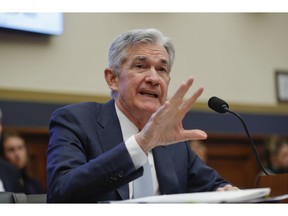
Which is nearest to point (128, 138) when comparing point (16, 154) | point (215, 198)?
point (215, 198)

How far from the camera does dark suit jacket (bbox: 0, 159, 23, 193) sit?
3947mm

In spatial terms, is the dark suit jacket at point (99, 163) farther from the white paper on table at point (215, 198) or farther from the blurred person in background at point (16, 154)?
the blurred person in background at point (16, 154)

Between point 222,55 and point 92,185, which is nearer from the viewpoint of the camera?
point 92,185

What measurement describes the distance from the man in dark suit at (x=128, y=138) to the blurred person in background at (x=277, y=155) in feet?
11.1

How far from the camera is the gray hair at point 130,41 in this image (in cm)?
208

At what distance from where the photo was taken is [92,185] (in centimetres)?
161

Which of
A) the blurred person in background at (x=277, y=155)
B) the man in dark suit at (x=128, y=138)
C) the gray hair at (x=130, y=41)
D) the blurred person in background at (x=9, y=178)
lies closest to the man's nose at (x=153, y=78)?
the man in dark suit at (x=128, y=138)

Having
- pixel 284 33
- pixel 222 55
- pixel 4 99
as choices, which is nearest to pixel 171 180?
pixel 4 99

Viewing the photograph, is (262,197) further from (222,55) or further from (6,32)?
(222,55)

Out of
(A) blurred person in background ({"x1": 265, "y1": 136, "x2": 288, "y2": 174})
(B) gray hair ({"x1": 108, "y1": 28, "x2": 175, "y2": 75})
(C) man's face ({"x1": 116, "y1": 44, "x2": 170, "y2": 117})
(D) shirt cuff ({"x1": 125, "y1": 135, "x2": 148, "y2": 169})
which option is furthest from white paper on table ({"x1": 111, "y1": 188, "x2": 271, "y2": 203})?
(A) blurred person in background ({"x1": 265, "y1": 136, "x2": 288, "y2": 174})

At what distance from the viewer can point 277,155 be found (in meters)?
5.54

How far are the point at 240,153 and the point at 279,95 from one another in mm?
888

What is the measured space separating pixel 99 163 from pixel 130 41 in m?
0.65

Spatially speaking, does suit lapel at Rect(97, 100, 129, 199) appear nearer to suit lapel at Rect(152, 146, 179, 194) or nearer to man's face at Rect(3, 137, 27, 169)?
suit lapel at Rect(152, 146, 179, 194)
